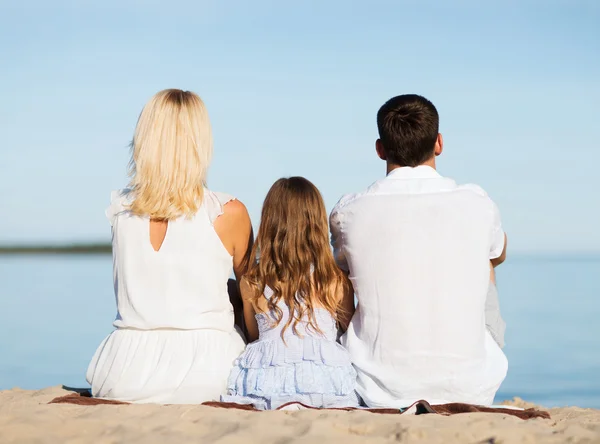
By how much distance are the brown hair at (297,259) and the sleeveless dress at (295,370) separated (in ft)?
0.16

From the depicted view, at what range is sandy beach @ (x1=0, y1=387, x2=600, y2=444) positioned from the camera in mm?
3346

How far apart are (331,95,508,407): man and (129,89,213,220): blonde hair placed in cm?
80

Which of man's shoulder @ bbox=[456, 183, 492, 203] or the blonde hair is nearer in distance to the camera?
man's shoulder @ bbox=[456, 183, 492, 203]

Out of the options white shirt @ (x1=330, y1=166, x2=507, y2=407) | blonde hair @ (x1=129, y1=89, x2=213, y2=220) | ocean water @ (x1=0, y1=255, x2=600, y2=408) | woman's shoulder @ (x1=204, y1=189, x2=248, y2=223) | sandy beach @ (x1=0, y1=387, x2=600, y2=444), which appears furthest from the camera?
ocean water @ (x1=0, y1=255, x2=600, y2=408)

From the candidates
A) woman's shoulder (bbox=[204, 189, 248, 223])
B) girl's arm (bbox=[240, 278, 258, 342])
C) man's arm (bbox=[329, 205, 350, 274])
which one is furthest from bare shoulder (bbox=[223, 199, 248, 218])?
man's arm (bbox=[329, 205, 350, 274])

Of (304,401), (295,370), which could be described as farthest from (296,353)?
(304,401)

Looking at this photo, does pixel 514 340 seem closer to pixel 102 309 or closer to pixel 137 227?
pixel 102 309

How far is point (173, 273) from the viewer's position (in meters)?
4.27

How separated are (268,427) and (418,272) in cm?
106

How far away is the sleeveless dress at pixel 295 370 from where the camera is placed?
409 centimetres

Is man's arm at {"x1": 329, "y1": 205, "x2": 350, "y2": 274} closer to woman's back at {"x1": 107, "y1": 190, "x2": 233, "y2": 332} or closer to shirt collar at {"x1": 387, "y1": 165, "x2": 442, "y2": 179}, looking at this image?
shirt collar at {"x1": 387, "y1": 165, "x2": 442, "y2": 179}

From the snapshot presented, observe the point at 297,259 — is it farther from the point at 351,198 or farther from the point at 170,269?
the point at 170,269

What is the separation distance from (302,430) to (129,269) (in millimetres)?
1377

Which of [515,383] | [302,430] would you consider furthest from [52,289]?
[302,430]
